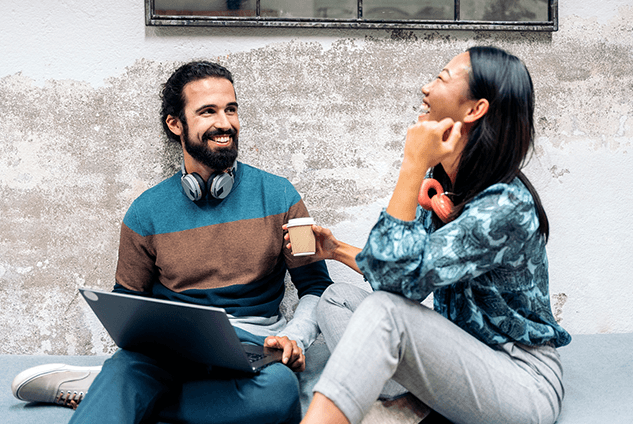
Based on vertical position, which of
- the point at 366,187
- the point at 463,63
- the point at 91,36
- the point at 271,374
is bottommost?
the point at 271,374

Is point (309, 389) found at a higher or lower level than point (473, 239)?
lower

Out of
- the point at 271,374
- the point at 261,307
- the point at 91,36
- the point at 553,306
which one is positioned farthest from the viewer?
the point at 553,306

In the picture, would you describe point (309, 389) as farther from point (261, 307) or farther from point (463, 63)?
point (463, 63)

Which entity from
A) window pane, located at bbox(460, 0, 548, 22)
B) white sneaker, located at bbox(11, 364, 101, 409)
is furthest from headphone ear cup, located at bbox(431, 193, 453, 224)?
white sneaker, located at bbox(11, 364, 101, 409)

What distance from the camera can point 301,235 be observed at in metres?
1.68

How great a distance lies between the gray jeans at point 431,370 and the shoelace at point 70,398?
1095 millimetres

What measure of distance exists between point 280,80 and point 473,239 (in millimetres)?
1383

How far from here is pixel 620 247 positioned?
247 centimetres

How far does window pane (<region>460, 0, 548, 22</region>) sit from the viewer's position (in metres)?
2.34

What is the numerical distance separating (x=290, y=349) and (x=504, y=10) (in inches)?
72.3

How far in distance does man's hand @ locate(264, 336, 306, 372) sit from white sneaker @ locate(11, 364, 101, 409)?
29.2 inches

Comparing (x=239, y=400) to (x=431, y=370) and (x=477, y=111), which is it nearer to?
(x=431, y=370)

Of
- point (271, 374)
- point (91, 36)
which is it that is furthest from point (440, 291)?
point (91, 36)

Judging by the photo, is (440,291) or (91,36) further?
(91,36)
